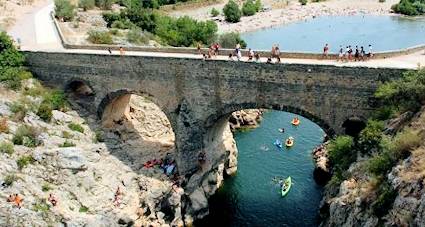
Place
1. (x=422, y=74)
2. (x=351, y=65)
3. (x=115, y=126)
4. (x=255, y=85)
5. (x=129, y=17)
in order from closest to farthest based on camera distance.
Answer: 1. (x=422, y=74)
2. (x=351, y=65)
3. (x=255, y=85)
4. (x=115, y=126)
5. (x=129, y=17)

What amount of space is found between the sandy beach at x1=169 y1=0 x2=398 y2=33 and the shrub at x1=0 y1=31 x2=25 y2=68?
55695 millimetres

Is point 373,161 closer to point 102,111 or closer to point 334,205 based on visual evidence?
point 334,205

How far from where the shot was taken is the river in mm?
33406

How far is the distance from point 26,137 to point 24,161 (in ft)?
8.80

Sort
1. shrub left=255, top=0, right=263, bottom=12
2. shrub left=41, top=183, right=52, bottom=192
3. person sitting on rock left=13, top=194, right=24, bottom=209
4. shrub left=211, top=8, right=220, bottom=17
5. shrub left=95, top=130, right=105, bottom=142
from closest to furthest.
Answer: person sitting on rock left=13, top=194, right=24, bottom=209, shrub left=41, top=183, right=52, bottom=192, shrub left=95, top=130, right=105, bottom=142, shrub left=211, top=8, right=220, bottom=17, shrub left=255, top=0, right=263, bottom=12

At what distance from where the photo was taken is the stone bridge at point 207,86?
27875mm

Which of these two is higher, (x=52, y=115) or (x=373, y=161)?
(x=373, y=161)

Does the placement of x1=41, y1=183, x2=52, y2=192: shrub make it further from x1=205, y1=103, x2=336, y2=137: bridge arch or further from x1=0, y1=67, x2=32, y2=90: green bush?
x1=0, y1=67, x2=32, y2=90: green bush

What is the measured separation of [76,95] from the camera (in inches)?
1629

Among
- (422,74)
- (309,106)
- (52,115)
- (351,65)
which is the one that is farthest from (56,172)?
(422,74)

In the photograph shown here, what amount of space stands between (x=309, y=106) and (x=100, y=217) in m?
14.3

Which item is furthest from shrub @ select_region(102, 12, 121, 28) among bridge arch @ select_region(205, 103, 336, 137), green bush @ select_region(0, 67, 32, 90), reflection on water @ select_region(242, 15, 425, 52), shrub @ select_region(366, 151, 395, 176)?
shrub @ select_region(366, 151, 395, 176)

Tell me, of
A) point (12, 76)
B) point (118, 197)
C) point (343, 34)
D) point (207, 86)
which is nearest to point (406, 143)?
point (207, 86)

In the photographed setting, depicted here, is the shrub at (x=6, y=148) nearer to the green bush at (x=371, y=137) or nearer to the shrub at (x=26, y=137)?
the shrub at (x=26, y=137)
